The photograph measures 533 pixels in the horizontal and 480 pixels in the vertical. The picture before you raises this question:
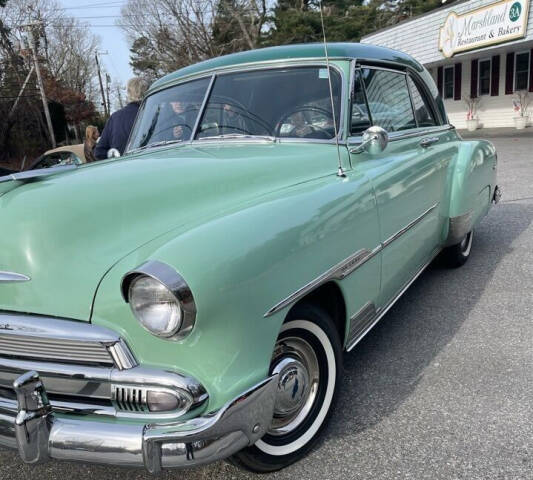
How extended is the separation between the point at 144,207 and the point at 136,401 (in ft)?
2.40

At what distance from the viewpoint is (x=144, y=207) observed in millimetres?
1935

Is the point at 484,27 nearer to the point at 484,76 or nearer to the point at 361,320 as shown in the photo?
the point at 484,76

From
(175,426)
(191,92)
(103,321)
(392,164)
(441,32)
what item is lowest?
(175,426)

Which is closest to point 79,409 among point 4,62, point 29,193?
point 29,193

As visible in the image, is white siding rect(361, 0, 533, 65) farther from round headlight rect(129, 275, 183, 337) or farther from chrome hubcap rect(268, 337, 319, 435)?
round headlight rect(129, 275, 183, 337)

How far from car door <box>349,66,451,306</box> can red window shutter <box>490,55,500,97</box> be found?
54.8 feet

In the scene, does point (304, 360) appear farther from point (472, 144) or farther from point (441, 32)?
point (441, 32)

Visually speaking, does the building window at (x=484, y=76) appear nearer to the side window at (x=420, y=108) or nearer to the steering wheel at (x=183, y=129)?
the side window at (x=420, y=108)

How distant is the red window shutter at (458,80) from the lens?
769 inches

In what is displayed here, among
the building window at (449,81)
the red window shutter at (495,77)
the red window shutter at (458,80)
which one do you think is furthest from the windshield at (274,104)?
the building window at (449,81)

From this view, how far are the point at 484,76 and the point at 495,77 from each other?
2.14 feet

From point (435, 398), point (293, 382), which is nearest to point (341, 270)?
point (293, 382)

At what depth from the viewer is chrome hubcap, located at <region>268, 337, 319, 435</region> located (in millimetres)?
1878

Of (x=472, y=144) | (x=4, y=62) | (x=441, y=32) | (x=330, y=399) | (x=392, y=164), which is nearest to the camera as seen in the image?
(x=330, y=399)
